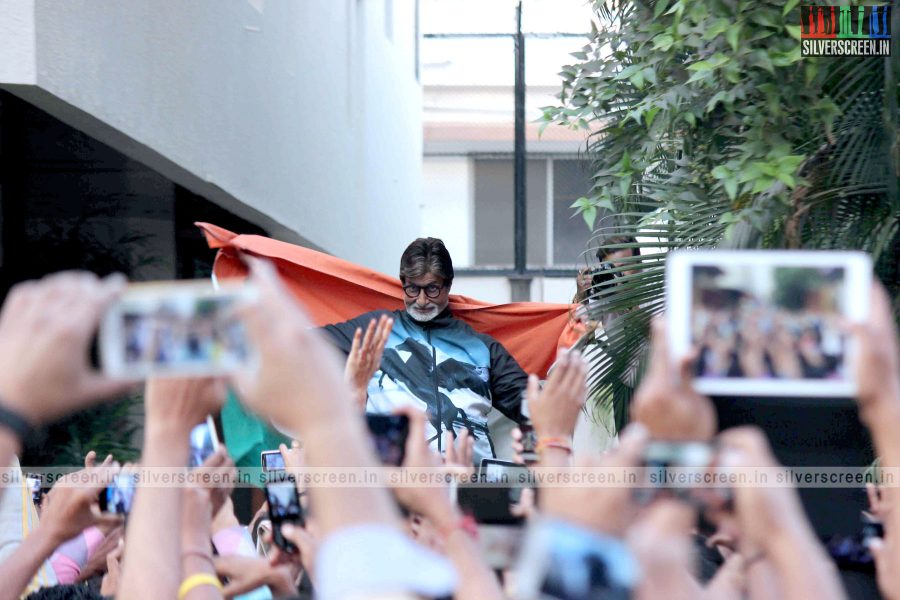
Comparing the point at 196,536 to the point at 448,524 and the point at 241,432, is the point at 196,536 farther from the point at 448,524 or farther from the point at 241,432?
the point at 241,432

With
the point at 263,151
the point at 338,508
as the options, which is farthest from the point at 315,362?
the point at 263,151

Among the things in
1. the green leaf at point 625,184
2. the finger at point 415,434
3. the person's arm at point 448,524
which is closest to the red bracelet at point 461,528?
the person's arm at point 448,524

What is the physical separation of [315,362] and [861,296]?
76 centimetres

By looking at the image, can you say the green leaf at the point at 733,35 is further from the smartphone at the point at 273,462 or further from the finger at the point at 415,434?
the finger at the point at 415,434

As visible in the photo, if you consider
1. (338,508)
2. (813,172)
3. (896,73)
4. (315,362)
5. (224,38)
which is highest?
(224,38)

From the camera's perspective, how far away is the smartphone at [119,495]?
8.08 ft

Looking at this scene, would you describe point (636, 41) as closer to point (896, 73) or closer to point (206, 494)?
point (896, 73)

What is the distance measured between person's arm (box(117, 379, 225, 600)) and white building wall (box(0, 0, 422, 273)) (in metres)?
2.30

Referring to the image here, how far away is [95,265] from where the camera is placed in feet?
21.8

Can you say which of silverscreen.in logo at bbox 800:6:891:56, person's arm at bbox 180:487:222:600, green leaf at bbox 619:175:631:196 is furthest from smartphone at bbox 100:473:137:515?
silverscreen.in logo at bbox 800:6:891:56

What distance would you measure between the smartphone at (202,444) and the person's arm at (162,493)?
0.49 m

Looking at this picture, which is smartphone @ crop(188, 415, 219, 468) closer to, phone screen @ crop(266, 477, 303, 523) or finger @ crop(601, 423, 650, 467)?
phone screen @ crop(266, 477, 303, 523)

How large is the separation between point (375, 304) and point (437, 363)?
0.85 meters

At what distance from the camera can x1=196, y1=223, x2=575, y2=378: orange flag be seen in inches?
209
